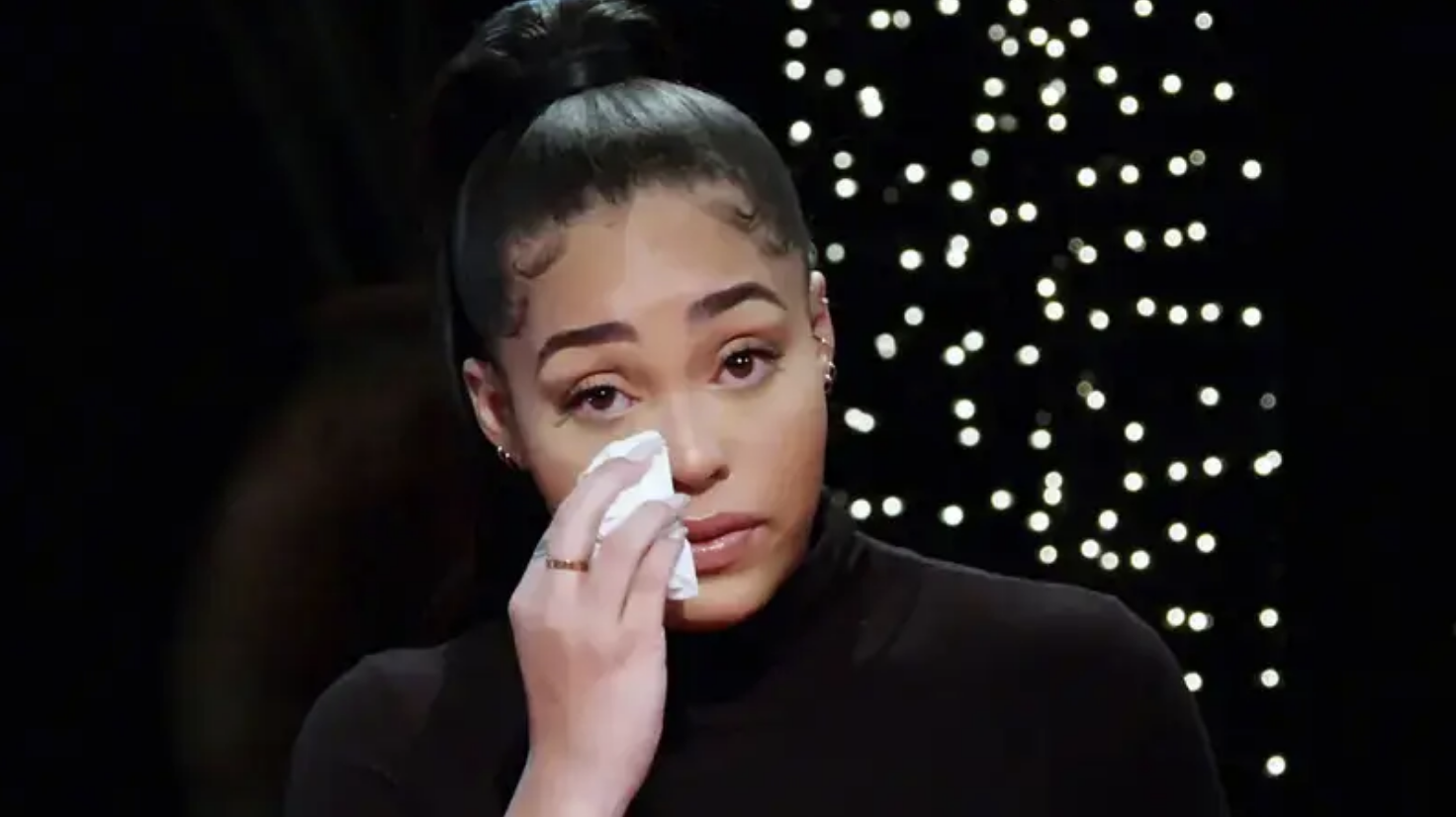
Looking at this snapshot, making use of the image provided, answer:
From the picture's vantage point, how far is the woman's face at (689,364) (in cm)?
91

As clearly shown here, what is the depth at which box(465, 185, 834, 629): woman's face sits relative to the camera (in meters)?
0.91

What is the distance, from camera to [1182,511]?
4.30 feet

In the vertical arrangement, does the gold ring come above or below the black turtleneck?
above

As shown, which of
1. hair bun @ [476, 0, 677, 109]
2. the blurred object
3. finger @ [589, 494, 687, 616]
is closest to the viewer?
finger @ [589, 494, 687, 616]

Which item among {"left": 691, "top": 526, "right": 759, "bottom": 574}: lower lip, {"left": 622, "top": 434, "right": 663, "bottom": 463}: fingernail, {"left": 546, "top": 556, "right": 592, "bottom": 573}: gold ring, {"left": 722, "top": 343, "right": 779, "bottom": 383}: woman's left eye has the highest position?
{"left": 722, "top": 343, "right": 779, "bottom": 383}: woman's left eye

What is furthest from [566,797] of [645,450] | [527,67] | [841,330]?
[841,330]

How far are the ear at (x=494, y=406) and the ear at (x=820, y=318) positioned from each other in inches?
7.1

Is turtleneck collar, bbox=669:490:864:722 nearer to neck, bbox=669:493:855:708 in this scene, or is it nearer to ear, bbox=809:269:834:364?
neck, bbox=669:493:855:708

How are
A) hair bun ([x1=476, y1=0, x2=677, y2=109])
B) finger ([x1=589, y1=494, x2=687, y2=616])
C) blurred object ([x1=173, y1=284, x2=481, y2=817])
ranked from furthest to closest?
blurred object ([x1=173, y1=284, x2=481, y2=817]), hair bun ([x1=476, y1=0, x2=677, y2=109]), finger ([x1=589, y1=494, x2=687, y2=616])

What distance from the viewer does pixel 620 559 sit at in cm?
85

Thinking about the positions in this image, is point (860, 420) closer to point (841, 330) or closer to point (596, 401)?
point (841, 330)

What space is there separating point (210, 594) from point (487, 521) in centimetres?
24

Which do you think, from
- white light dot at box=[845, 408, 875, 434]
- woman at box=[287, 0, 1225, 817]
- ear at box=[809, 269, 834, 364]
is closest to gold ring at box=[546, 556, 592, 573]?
woman at box=[287, 0, 1225, 817]

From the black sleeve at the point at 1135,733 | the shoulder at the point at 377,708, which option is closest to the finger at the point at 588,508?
the shoulder at the point at 377,708
